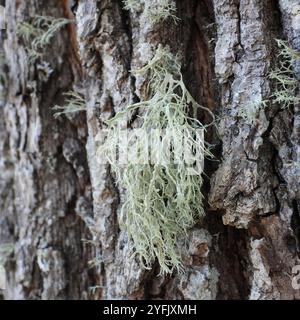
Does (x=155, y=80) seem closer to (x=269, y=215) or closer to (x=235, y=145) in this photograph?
(x=235, y=145)

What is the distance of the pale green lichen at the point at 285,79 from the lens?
1.31 meters

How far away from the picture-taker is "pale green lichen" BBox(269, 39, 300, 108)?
1.31 meters

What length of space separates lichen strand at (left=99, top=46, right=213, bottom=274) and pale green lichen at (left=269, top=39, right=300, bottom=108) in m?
0.24

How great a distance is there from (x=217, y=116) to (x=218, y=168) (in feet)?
0.52

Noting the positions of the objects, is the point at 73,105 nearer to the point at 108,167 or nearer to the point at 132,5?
the point at 108,167

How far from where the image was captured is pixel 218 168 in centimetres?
135

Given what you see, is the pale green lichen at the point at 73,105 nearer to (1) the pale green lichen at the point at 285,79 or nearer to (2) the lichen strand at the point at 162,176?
(2) the lichen strand at the point at 162,176

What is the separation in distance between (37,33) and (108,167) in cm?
58

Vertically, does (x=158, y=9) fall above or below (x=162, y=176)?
above

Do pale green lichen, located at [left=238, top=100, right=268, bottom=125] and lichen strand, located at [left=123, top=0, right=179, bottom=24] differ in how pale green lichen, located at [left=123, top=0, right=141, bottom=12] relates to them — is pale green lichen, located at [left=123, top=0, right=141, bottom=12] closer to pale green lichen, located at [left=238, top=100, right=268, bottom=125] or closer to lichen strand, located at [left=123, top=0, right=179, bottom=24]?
lichen strand, located at [left=123, top=0, right=179, bottom=24]

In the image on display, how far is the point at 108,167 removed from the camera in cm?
151

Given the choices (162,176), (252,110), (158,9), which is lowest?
(162,176)

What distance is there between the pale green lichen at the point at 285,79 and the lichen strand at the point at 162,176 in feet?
0.79

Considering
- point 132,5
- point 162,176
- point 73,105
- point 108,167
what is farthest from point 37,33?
point 162,176
